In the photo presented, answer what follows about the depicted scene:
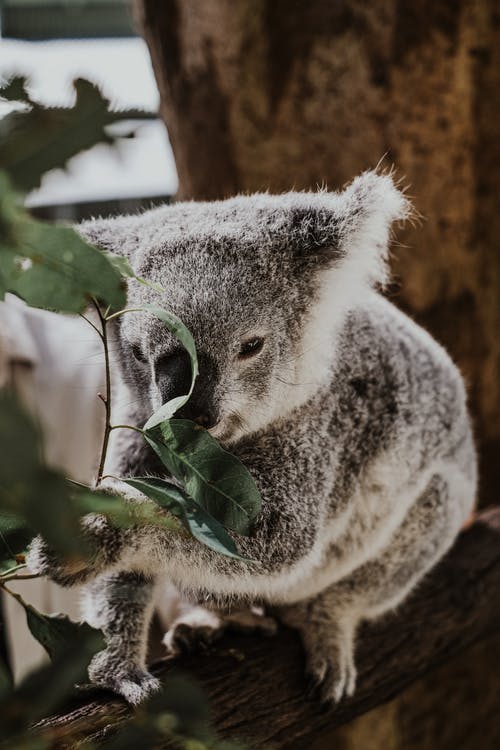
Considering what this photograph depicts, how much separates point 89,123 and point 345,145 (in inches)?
116

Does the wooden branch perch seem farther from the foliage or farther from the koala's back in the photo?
the foliage

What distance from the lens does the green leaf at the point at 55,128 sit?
0.70m

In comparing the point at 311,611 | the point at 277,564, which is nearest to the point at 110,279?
the point at 277,564

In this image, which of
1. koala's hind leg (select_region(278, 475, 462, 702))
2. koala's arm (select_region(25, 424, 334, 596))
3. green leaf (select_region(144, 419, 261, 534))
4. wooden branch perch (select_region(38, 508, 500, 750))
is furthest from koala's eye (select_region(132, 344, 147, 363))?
koala's hind leg (select_region(278, 475, 462, 702))

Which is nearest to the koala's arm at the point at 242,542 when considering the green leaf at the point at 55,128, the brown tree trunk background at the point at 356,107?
the green leaf at the point at 55,128

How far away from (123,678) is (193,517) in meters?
0.99

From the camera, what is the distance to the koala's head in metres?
1.81

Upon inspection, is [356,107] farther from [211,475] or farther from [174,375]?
[211,475]

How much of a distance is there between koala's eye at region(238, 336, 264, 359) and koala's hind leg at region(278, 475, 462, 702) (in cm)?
108

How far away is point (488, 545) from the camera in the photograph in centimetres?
340

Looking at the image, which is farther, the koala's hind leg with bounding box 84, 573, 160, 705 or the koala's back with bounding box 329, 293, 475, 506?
the koala's back with bounding box 329, 293, 475, 506

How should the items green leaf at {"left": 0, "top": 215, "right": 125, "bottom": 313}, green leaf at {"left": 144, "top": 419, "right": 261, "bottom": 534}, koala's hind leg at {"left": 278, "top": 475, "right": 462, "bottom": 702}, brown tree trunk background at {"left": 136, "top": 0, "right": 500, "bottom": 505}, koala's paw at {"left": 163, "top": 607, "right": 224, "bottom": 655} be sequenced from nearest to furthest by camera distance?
green leaf at {"left": 0, "top": 215, "right": 125, "bottom": 313}
green leaf at {"left": 144, "top": 419, "right": 261, "bottom": 534}
koala's paw at {"left": 163, "top": 607, "right": 224, "bottom": 655}
koala's hind leg at {"left": 278, "top": 475, "right": 462, "bottom": 702}
brown tree trunk background at {"left": 136, "top": 0, "right": 500, "bottom": 505}

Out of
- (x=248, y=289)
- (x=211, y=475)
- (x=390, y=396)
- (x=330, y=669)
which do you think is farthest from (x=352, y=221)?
(x=330, y=669)

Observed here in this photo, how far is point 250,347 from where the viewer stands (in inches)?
75.4
